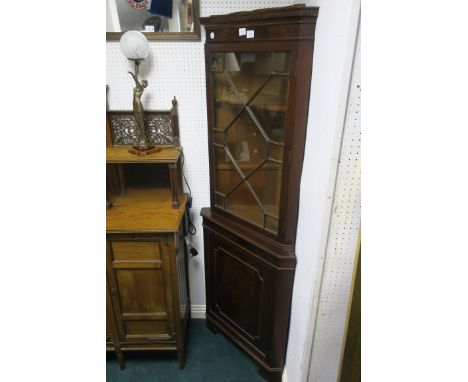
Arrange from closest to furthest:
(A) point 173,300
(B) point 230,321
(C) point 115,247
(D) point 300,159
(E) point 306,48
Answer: (E) point 306,48 → (D) point 300,159 → (C) point 115,247 → (A) point 173,300 → (B) point 230,321

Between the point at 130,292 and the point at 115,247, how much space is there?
0.90ft

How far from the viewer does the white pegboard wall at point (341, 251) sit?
89 cm

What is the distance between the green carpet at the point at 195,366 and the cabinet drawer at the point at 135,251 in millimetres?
751

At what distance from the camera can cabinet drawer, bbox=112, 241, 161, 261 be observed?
1438 mm

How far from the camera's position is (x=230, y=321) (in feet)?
5.95

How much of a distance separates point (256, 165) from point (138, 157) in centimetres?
59

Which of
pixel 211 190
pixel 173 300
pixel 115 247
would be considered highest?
pixel 211 190

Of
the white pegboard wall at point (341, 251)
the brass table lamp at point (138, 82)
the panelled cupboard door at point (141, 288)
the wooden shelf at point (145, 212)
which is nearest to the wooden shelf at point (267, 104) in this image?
the white pegboard wall at point (341, 251)

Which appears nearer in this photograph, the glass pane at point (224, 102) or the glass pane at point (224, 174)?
the glass pane at point (224, 102)

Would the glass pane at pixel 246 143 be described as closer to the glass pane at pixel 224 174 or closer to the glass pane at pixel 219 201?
the glass pane at pixel 224 174

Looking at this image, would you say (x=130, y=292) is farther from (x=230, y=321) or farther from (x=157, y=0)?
(x=157, y=0)
